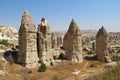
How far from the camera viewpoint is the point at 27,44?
34.9 m

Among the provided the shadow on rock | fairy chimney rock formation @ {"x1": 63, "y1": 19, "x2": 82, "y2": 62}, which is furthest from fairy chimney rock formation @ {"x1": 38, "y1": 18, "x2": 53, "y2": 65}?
fairy chimney rock formation @ {"x1": 63, "y1": 19, "x2": 82, "y2": 62}

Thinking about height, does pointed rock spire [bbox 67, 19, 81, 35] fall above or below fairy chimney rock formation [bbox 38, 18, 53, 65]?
above

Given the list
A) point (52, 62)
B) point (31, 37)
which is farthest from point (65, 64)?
point (31, 37)

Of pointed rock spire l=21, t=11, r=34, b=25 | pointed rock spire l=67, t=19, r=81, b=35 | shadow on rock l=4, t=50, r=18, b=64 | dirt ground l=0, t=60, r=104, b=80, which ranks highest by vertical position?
pointed rock spire l=21, t=11, r=34, b=25

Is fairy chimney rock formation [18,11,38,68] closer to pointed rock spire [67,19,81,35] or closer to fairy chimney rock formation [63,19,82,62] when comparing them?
fairy chimney rock formation [63,19,82,62]

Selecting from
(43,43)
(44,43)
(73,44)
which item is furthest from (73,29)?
(43,43)

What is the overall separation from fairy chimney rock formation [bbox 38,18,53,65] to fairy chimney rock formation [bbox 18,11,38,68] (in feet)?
5.02

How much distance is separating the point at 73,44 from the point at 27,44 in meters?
11.1

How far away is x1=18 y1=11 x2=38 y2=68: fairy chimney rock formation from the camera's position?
34562mm

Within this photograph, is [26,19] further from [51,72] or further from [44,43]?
[51,72]

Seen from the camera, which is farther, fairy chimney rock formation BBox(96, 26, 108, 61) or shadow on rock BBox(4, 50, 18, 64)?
fairy chimney rock formation BBox(96, 26, 108, 61)

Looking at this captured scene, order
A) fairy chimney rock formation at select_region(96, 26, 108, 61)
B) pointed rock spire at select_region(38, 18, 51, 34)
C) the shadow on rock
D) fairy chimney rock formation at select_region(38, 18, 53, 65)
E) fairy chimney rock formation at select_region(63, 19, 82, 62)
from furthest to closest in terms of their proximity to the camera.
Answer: fairy chimney rock formation at select_region(96, 26, 108, 61), fairy chimney rock formation at select_region(63, 19, 82, 62), pointed rock spire at select_region(38, 18, 51, 34), fairy chimney rock formation at select_region(38, 18, 53, 65), the shadow on rock

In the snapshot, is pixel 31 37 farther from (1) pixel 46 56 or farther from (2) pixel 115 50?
(2) pixel 115 50

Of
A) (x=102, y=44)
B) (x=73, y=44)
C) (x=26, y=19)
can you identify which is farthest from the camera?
(x=102, y=44)
